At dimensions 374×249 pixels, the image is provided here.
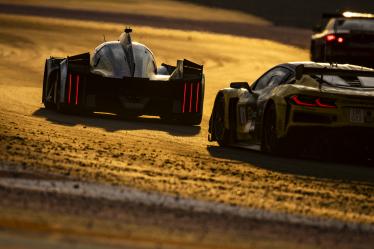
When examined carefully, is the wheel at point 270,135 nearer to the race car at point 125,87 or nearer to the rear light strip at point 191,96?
the race car at point 125,87

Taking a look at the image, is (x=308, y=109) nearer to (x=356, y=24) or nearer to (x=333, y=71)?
(x=333, y=71)

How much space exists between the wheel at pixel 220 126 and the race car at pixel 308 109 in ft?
1.17

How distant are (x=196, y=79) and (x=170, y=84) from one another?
459 mm

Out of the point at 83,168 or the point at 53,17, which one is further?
the point at 53,17

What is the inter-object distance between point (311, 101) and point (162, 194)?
438 cm

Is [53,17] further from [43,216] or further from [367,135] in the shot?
[43,216]

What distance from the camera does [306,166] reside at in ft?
48.8

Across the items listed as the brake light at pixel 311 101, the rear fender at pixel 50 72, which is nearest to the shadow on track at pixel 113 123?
the rear fender at pixel 50 72

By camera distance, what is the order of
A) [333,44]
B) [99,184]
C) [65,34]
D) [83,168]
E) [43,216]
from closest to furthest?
[43,216]
[99,184]
[83,168]
[333,44]
[65,34]

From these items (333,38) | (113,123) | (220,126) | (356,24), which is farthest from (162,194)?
(356,24)

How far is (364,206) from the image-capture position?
11812 millimetres

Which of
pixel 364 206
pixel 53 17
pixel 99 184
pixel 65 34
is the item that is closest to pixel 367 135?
pixel 364 206

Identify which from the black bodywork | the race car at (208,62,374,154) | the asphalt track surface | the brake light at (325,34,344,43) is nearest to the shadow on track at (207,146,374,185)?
the asphalt track surface

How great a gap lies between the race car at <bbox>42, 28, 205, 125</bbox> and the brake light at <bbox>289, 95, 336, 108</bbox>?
20.8 feet
